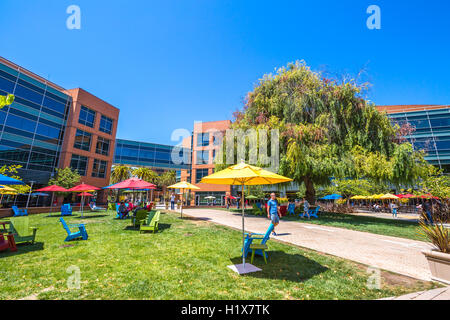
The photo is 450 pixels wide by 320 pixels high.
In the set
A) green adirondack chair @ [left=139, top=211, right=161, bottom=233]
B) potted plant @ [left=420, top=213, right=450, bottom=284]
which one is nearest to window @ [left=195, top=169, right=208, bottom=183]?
green adirondack chair @ [left=139, top=211, right=161, bottom=233]

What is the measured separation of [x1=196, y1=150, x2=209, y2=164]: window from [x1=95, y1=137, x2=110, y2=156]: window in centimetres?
1800

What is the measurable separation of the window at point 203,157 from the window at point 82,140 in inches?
820

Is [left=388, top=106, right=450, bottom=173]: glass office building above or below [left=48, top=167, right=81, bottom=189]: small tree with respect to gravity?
above

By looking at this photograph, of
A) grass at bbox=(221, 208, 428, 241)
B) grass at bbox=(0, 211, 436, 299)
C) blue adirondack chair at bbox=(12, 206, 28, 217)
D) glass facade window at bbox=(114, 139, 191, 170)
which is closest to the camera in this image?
grass at bbox=(0, 211, 436, 299)

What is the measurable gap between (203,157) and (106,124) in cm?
1987

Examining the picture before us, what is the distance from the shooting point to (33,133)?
27984mm

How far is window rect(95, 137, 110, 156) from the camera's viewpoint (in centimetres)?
3512

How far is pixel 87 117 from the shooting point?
33.8 metres

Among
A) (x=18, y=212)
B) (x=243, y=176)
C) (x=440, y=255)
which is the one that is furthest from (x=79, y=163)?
(x=440, y=255)

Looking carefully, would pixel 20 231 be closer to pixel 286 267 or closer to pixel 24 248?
pixel 24 248

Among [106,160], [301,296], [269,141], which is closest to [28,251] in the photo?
[301,296]

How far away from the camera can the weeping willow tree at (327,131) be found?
1447 cm

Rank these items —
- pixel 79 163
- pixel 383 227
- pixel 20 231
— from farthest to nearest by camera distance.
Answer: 1. pixel 79 163
2. pixel 383 227
3. pixel 20 231

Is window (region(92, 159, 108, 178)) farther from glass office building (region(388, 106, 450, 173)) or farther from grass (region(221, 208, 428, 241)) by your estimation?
glass office building (region(388, 106, 450, 173))
